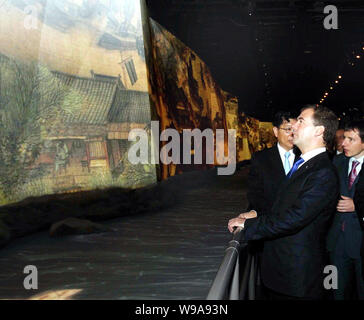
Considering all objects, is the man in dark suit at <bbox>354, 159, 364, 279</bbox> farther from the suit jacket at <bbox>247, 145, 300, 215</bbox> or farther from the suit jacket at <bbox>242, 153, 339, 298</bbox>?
the suit jacket at <bbox>242, 153, 339, 298</bbox>

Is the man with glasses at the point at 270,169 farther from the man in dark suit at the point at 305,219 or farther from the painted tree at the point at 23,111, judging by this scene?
the painted tree at the point at 23,111

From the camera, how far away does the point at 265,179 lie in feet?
12.9

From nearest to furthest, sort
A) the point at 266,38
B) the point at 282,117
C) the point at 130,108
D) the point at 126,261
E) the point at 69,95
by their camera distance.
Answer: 1. the point at 282,117
2. the point at 126,261
3. the point at 69,95
4. the point at 130,108
5. the point at 266,38

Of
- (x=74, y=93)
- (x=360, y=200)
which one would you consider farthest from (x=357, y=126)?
(x=74, y=93)

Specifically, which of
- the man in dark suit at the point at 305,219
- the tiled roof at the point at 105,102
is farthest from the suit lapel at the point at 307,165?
the tiled roof at the point at 105,102

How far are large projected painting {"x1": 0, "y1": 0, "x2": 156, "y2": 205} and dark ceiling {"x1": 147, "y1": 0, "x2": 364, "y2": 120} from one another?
3.15m

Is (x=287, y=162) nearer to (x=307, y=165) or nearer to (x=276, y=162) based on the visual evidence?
(x=276, y=162)

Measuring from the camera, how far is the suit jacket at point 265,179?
3865mm

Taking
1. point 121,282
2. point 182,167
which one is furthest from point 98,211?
point 182,167

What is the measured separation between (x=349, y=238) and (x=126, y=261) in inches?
117

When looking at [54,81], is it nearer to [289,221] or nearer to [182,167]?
[289,221]

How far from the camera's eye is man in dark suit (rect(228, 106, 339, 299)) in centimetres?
244

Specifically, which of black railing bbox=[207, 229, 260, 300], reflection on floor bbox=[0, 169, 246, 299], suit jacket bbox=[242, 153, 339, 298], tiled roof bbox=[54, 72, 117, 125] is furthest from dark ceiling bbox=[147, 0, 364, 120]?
suit jacket bbox=[242, 153, 339, 298]

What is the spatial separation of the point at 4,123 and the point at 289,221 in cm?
561
